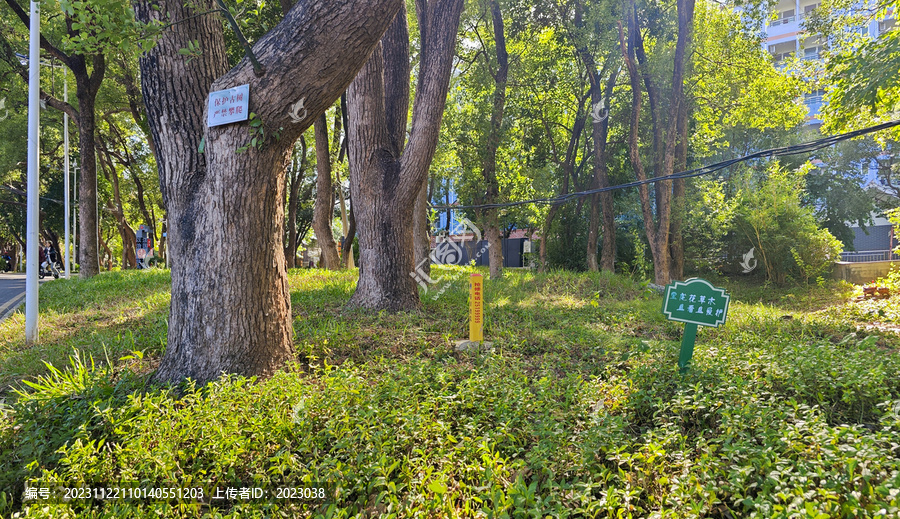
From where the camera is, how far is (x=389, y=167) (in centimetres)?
715

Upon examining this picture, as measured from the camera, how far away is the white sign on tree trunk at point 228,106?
12.9 feet

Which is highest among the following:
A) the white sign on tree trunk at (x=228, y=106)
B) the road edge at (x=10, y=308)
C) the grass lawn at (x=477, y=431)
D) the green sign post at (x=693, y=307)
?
the white sign on tree trunk at (x=228, y=106)

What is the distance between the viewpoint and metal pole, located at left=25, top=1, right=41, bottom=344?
5641 mm

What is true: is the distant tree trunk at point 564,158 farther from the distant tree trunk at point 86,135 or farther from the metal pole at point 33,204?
the metal pole at point 33,204

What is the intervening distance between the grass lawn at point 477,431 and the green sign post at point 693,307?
0.79 feet

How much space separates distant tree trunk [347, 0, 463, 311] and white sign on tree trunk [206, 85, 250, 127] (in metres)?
3.14

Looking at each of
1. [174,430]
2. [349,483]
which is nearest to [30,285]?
[174,430]

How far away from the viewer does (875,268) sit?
12.9m

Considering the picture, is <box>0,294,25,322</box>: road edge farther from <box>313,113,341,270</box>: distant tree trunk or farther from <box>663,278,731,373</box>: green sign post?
<box>663,278,731,373</box>: green sign post

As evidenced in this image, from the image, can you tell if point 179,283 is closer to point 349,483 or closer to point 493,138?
point 349,483

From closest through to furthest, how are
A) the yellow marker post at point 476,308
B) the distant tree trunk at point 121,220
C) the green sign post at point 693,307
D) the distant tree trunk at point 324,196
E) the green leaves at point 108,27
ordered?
the green leaves at point 108,27, the green sign post at point 693,307, the yellow marker post at point 476,308, the distant tree trunk at point 324,196, the distant tree trunk at point 121,220

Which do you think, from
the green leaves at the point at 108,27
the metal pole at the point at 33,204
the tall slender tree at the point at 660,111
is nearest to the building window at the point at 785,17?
the tall slender tree at the point at 660,111

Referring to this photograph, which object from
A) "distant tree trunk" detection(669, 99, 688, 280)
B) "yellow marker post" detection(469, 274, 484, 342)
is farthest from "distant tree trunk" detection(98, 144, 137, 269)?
"distant tree trunk" detection(669, 99, 688, 280)
